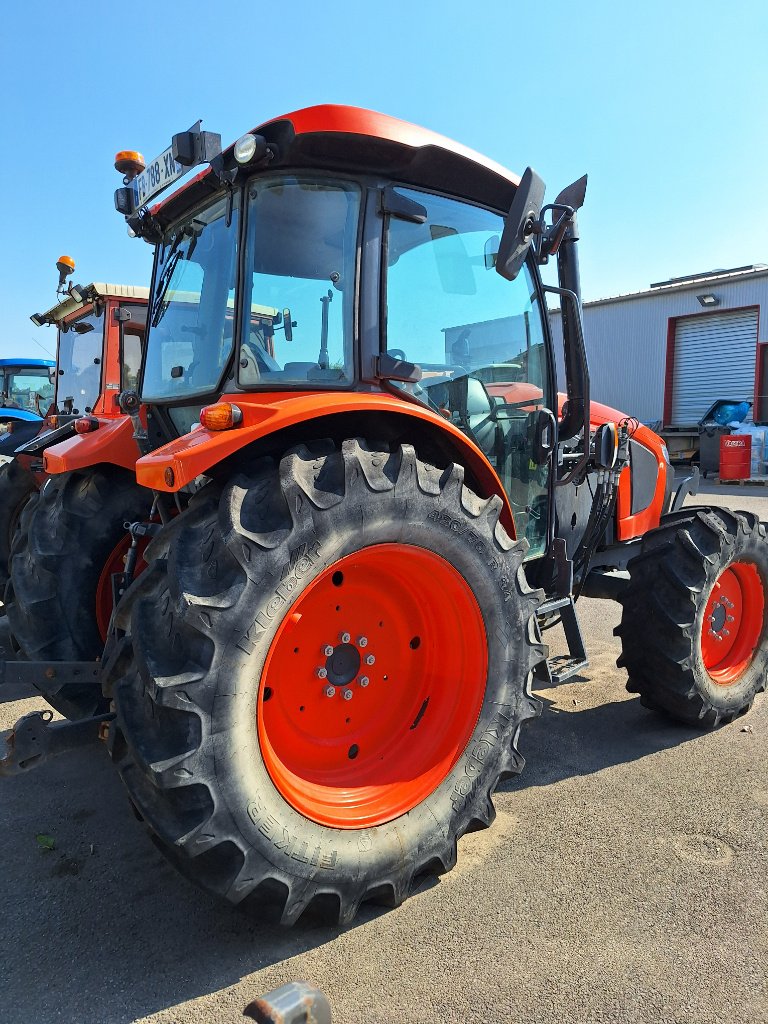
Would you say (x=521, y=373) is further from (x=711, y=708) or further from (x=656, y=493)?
(x=711, y=708)

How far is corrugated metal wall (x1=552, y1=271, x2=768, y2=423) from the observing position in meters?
20.0

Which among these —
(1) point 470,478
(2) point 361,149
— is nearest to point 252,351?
(2) point 361,149

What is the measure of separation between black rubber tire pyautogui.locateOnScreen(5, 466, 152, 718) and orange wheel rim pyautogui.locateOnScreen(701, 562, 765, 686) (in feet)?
9.09

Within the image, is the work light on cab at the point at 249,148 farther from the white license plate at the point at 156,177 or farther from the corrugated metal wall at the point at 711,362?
the corrugated metal wall at the point at 711,362

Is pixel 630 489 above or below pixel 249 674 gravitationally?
above

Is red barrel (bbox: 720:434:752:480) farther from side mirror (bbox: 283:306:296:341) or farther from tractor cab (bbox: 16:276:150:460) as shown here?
side mirror (bbox: 283:306:296:341)

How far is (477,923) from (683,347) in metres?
20.2

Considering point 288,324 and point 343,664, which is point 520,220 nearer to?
point 288,324

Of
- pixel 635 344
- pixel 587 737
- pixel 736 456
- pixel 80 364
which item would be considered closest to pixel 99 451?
pixel 587 737

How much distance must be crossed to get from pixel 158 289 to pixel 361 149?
1160 millimetres

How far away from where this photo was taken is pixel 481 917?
2270mm

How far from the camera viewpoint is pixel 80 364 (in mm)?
8469

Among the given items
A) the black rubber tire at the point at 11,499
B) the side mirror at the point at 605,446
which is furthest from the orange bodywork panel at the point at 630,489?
the black rubber tire at the point at 11,499

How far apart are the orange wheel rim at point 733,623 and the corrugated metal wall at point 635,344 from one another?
55.3 ft
